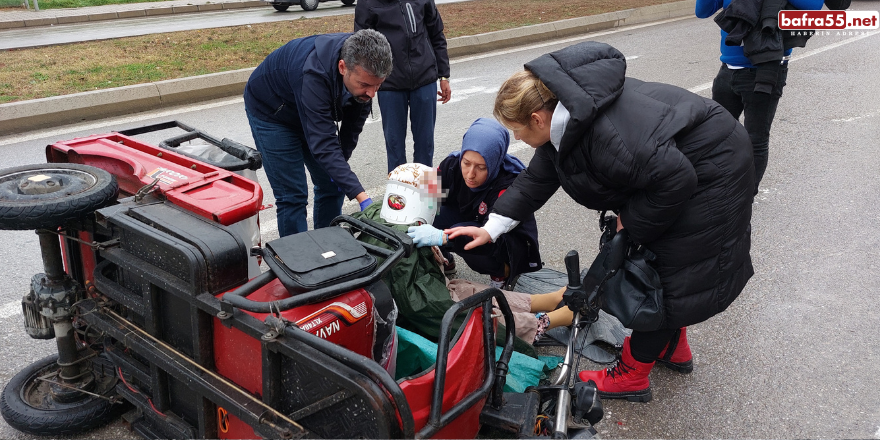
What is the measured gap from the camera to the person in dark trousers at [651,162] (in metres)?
2.31

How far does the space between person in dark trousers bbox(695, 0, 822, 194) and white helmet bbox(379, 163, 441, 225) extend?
7.92 ft

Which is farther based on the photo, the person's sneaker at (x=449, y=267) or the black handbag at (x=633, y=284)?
the person's sneaker at (x=449, y=267)

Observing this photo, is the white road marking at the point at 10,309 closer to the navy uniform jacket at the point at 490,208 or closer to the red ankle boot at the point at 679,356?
the navy uniform jacket at the point at 490,208

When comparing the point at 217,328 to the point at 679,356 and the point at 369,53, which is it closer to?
the point at 369,53

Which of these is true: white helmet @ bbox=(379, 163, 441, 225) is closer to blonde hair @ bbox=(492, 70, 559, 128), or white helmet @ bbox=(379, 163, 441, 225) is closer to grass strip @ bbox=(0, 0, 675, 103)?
blonde hair @ bbox=(492, 70, 559, 128)

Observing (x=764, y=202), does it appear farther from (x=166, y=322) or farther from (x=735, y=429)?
(x=166, y=322)

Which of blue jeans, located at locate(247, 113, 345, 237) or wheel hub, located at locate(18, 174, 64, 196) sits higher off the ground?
wheel hub, located at locate(18, 174, 64, 196)

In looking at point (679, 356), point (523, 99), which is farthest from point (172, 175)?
point (679, 356)

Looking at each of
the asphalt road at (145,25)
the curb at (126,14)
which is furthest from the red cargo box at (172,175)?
the curb at (126,14)

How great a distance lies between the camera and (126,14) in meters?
15.6

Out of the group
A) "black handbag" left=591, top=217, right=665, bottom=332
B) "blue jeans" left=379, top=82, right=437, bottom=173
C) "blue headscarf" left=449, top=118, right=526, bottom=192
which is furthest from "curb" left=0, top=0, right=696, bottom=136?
"black handbag" left=591, top=217, right=665, bottom=332

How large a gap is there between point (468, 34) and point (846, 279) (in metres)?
8.13

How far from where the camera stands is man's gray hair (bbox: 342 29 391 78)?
124 inches

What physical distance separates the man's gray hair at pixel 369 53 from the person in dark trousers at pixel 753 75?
7.98ft
